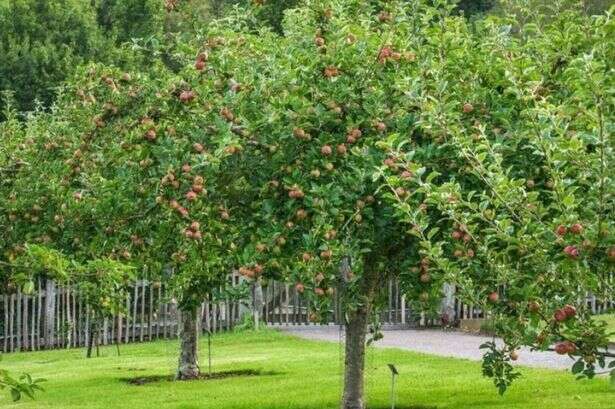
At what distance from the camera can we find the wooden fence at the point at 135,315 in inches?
1170

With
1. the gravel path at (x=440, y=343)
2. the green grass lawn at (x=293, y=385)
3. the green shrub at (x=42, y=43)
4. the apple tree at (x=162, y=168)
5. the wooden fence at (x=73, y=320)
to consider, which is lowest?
the green grass lawn at (x=293, y=385)

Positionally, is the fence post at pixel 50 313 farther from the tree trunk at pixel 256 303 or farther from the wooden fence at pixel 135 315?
the tree trunk at pixel 256 303

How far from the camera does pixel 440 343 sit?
26234 mm

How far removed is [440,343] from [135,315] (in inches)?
294

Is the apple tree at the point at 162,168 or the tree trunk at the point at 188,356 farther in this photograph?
the tree trunk at the point at 188,356

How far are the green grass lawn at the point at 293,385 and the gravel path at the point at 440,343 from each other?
81cm

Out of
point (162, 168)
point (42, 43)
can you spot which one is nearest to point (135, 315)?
point (162, 168)

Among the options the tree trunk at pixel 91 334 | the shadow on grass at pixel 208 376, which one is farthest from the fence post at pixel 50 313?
the shadow on grass at pixel 208 376

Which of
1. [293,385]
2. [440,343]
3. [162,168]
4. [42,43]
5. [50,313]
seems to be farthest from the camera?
[42,43]

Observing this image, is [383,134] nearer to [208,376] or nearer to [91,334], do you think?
[208,376]

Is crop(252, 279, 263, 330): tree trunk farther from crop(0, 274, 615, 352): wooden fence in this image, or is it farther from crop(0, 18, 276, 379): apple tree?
crop(0, 18, 276, 379): apple tree

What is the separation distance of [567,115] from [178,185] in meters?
4.07

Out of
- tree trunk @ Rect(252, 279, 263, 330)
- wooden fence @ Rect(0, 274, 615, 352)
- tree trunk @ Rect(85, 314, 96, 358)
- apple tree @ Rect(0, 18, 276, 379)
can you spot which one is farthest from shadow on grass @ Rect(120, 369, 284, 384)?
tree trunk @ Rect(252, 279, 263, 330)

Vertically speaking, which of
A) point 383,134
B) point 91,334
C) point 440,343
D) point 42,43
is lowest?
point 440,343
